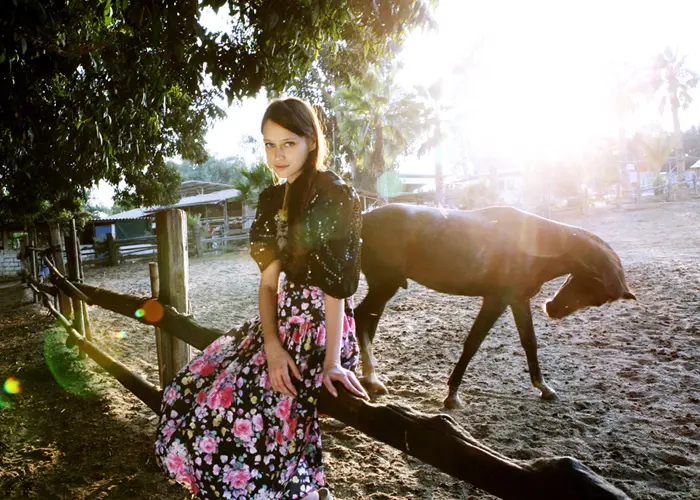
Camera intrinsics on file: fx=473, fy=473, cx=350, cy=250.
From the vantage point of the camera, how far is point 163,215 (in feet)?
9.29

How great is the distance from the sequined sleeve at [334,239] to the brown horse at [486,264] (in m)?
2.68

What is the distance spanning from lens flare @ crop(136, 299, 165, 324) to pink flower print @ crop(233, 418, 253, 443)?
145cm

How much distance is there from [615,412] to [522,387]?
810 mm

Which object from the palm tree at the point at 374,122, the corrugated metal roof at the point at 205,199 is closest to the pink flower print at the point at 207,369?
the palm tree at the point at 374,122

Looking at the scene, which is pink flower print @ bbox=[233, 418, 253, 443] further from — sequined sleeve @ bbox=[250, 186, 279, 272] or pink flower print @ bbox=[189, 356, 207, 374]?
sequined sleeve @ bbox=[250, 186, 279, 272]

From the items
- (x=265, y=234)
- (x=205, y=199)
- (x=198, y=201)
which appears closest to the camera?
(x=265, y=234)

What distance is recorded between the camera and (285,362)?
162 centimetres

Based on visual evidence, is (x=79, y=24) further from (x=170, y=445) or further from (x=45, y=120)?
(x=170, y=445)

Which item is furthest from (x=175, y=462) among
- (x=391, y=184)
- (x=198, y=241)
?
(x=391, y=184)

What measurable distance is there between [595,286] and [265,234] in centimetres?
365

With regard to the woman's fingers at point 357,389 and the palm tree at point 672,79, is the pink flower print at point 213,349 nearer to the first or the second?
the woman's fingers at point 357,389

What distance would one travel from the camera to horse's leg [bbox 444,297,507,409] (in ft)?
12.9

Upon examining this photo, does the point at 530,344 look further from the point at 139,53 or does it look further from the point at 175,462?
the point at 139,53

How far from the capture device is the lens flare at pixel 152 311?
288 centimetres
